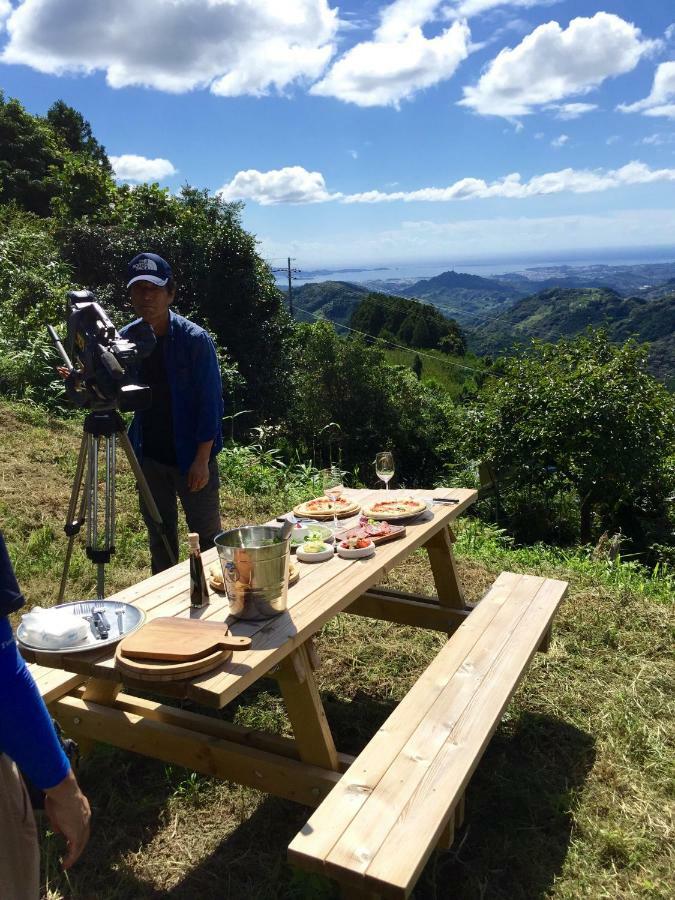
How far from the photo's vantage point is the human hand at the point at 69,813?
1.15 m

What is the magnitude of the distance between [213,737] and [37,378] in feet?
24.7

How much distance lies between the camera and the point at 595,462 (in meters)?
13.1

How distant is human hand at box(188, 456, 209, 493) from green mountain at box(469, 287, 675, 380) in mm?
69108

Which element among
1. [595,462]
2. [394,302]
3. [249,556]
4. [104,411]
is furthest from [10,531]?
[394,302]

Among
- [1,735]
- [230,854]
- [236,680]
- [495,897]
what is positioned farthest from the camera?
[230,854]

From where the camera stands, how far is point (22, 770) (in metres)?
1.11

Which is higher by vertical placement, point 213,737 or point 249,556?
point 249,556

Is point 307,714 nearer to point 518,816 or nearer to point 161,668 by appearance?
point 161,668

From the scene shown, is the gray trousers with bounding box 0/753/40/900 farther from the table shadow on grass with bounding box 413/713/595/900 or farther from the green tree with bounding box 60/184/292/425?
the green tree with bounding box 60/184/292/425

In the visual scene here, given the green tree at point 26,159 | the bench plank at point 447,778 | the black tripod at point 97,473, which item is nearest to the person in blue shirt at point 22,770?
the bench plank at point 447,778

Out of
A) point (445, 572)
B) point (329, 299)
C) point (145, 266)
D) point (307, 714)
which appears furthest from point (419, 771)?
point (329, 299)

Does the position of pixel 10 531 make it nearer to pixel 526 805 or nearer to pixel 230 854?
pixel 230 854

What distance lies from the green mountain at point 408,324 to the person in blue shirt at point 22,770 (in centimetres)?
6652

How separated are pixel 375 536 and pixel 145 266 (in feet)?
5.54
